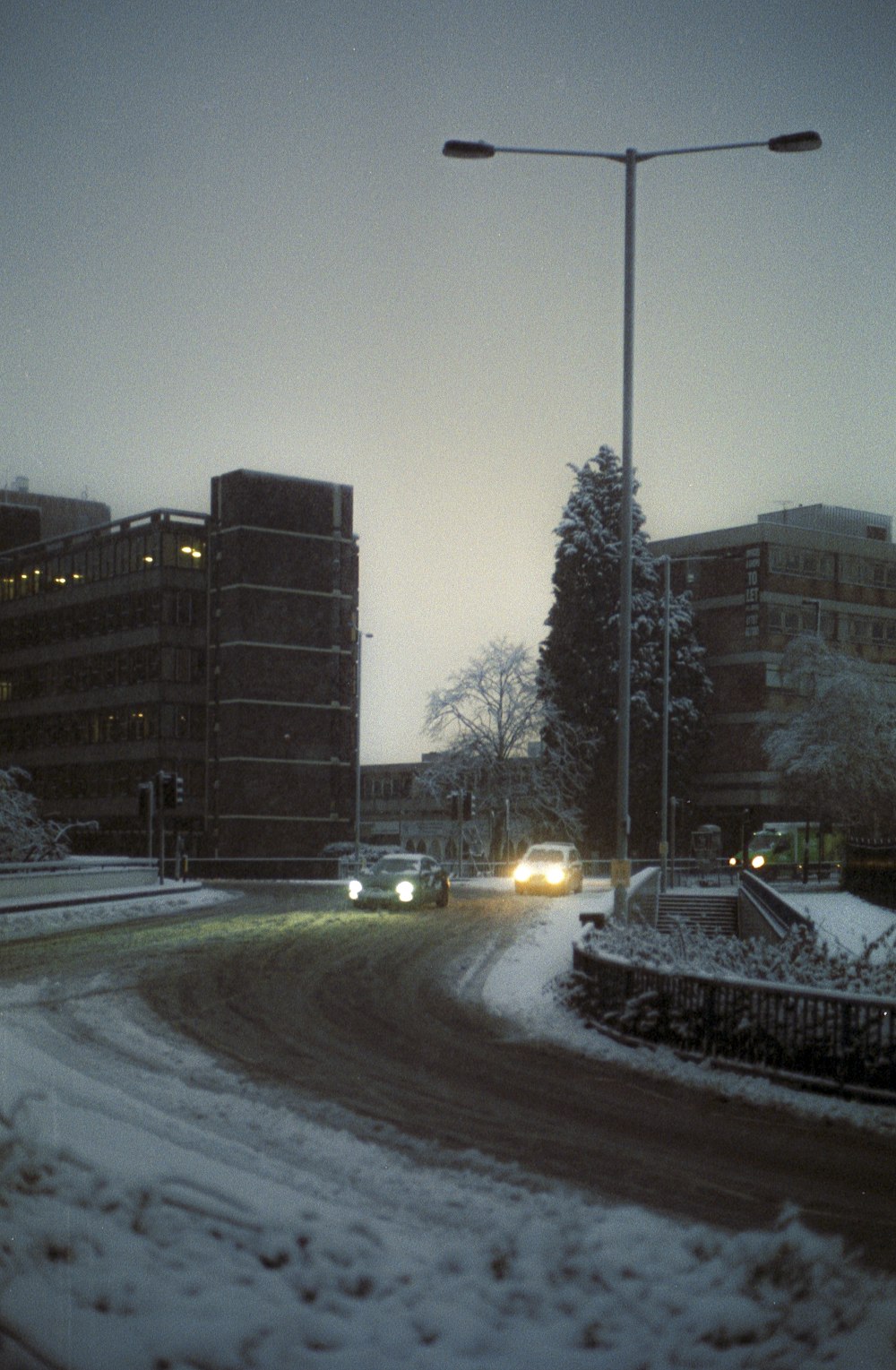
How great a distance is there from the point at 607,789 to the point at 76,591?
1638 inches

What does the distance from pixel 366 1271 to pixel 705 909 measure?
1982 inches

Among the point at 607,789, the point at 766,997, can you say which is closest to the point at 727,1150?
the point at 766,997

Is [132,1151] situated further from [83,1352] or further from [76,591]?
[76,591]

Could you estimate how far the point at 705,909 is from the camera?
55750 mm

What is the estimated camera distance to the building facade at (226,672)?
86.2 meters

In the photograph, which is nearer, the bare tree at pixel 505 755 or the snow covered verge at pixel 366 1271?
the snow covered verge at pixel 366 1271

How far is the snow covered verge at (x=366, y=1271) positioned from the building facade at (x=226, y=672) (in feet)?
250

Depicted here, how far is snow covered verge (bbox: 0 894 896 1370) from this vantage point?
591 cm

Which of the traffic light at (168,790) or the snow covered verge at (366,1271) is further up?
the traffic light at (168,790)

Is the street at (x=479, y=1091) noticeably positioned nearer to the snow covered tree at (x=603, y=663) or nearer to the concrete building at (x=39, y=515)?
the snow covered tree at (x=603, y=663)

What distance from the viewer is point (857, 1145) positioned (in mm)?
11367

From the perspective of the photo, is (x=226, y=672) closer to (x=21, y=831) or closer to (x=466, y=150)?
(x=21, y=831)

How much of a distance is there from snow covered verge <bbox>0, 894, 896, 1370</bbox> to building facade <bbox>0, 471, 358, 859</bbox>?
250 feet

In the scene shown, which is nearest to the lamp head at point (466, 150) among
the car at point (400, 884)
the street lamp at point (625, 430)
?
the street lamp at point (625, 430)
